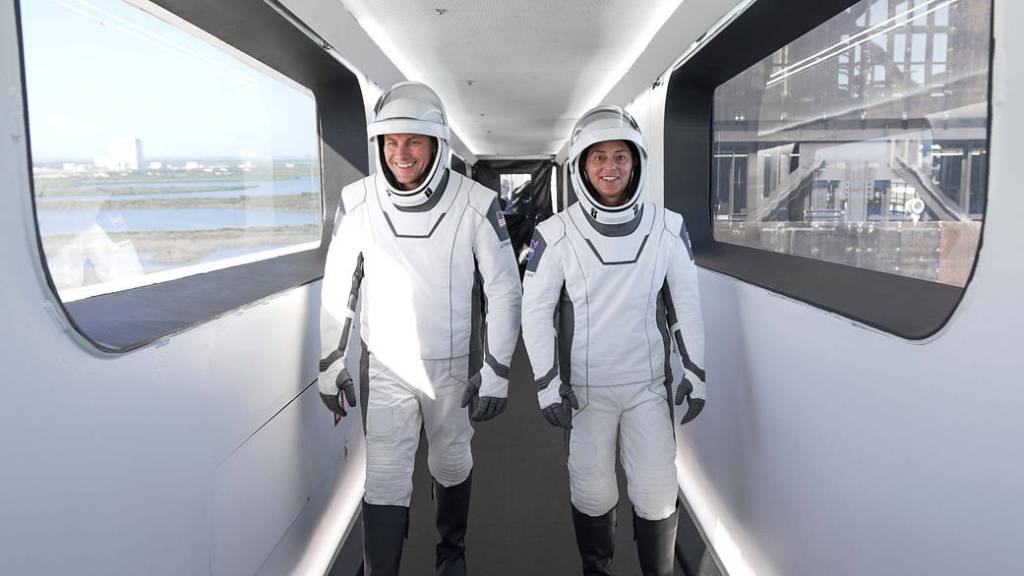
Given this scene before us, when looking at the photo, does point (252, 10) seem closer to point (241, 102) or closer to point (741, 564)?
point (241, 102)

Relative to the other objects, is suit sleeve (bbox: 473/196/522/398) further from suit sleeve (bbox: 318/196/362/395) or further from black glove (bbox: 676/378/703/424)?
black glove (bbox: 676/378/703/424)

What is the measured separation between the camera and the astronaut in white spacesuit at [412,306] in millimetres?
2295

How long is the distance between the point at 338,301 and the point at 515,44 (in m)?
2.19

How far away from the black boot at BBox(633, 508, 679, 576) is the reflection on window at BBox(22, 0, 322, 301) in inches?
69.4

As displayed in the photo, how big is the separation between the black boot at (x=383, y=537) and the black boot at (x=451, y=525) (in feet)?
0.83

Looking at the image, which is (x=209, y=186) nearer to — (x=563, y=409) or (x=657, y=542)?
(x=563, y=409)

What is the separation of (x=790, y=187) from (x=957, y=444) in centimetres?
210

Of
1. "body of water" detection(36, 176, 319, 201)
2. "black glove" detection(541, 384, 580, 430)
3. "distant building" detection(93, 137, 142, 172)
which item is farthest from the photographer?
"distant building" detection(93, 137, 142, 172)

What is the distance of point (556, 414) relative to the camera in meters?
2.18

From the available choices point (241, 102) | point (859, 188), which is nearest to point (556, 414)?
point (859, 188)

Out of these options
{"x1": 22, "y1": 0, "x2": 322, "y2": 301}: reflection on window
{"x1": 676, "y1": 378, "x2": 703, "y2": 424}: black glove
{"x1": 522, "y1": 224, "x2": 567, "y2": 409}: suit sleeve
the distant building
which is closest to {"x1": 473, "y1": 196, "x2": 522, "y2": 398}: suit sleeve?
{"x1": 522, "y1": 224, "x2": 567, "y2": 409}: suit sleeve

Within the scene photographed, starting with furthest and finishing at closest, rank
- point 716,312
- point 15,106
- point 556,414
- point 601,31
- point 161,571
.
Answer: point 601,31
point 716,312
point 556,414
point 161,571
point 15,106

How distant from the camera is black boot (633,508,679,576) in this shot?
221cm

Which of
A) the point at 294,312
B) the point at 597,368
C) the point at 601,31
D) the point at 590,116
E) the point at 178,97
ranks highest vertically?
the point at 601,31
